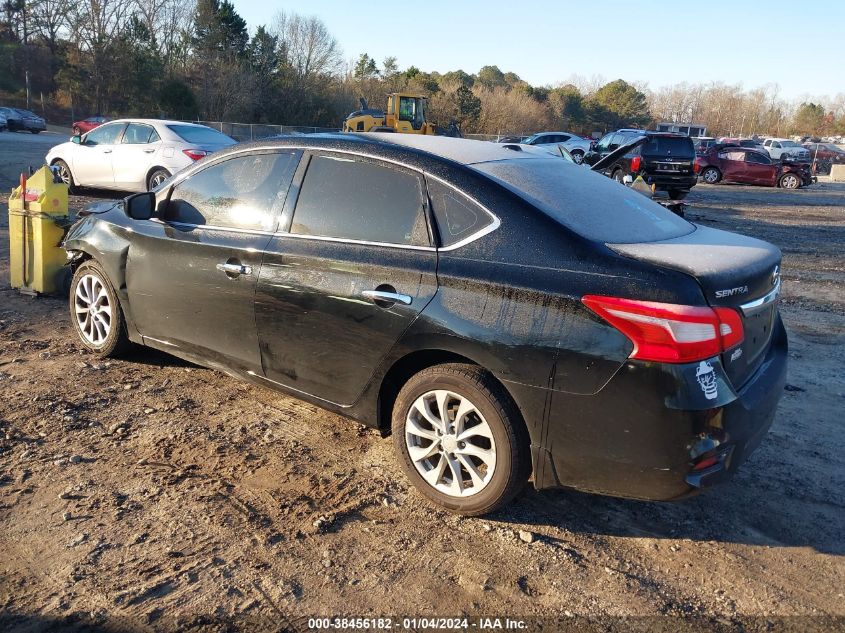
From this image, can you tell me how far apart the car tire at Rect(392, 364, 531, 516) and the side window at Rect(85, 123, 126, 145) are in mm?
12027

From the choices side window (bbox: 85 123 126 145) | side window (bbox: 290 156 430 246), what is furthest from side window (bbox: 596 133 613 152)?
side window (bbox: 290 156 430 246)

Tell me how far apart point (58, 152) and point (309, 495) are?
13477 millimetres

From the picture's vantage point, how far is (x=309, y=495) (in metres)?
3.69

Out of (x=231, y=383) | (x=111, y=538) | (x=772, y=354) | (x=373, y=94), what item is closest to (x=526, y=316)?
(x=772, y=354)

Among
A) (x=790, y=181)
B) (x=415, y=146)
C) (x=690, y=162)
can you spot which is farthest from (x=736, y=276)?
(x=790, y=181)

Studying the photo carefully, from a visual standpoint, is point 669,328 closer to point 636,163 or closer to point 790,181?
point 636,163

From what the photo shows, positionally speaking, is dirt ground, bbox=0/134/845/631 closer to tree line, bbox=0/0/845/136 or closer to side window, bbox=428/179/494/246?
side window, bbox=428/179/494/246

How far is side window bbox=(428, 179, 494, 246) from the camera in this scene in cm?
351

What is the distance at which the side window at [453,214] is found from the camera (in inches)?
138

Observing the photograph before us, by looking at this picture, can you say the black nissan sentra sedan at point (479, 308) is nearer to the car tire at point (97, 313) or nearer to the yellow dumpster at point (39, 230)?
the car tire at point (97, 313)

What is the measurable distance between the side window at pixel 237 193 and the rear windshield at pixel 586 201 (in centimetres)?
127

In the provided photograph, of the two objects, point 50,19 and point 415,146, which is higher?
point 50,19

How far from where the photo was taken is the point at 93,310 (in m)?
5.37

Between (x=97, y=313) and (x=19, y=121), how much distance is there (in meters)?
46.3
